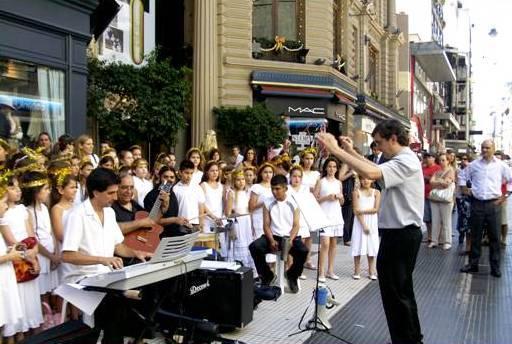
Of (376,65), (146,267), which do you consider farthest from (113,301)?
(376,65)

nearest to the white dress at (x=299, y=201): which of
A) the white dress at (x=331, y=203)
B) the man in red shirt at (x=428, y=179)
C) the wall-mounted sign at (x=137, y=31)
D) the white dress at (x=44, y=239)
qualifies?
the white dress at (x=331, y=203)

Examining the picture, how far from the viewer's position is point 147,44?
1800cm

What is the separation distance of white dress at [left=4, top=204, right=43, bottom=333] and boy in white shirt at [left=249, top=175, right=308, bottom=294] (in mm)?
3390

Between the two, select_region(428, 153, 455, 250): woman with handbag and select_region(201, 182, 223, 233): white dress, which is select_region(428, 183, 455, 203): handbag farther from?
select_region(201, 182, 223, 233): white dress

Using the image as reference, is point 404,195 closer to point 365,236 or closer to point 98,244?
point 98,244

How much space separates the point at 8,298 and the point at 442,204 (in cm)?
994

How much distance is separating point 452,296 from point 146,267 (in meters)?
5.65

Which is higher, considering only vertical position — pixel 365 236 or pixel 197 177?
pixel 197 177

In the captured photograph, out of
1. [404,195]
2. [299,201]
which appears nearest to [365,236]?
[299,201]

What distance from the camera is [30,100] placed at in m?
9.92

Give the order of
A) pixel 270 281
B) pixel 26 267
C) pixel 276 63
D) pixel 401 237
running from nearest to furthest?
1. pixel 26 267
2. pixel 401 237
3. pixel 270 281
4. pixel 276 63

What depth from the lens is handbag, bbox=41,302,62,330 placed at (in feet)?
18.9

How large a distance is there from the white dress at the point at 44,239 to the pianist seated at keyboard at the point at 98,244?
1068 mm

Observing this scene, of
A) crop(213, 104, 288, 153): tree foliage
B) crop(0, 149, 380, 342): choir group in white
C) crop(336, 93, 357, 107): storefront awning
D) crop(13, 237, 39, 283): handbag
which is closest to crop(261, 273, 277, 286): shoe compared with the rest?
crop(0, 149, 380, 342): choir group in white
